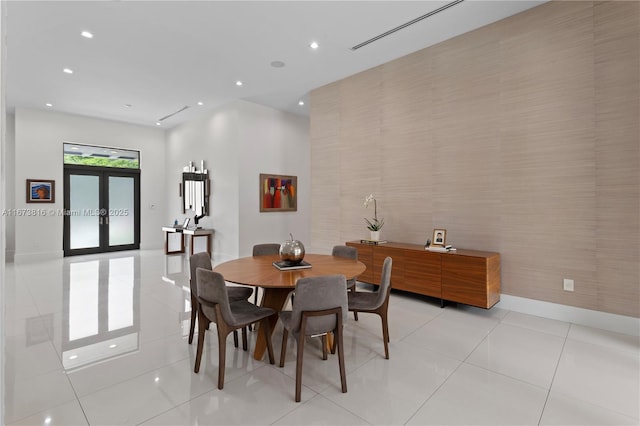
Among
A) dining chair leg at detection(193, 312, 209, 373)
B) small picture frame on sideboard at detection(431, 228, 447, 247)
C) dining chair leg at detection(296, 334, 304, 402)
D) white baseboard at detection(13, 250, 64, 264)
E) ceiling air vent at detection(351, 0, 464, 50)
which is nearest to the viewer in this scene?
dining chair leg at detection(296, 334, 304, 402)

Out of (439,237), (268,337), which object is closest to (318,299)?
(268,337)

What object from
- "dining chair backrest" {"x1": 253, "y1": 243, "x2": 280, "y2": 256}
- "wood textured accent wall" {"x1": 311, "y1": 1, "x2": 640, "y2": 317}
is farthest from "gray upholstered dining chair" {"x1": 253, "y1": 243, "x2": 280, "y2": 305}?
"wood textured accent wall" {"x1": 311, "y1": 1, "x2": 640, "y2": 317}

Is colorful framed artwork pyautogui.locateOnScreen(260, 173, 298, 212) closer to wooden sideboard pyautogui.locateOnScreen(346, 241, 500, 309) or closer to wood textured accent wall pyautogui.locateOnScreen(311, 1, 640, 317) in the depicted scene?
wood textured accent wall pyautogui.locateOnScreen(311, 1, 640, 317)

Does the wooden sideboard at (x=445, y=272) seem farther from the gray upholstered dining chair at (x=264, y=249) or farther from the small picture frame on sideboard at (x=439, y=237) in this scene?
the gray upholstered dining chair at (x=264, y=249)

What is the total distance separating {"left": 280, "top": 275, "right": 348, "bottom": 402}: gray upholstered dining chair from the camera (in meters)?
2.12

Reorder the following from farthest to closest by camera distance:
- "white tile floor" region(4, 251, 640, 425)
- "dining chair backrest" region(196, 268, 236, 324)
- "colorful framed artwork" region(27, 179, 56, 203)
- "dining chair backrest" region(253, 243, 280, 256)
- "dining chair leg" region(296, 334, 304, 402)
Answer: "colorful framed artwork" region(27, 179, 56, 203), "dining chair backrest" region(253, 243, 280, 256), "dining chair backrest" region(196, 268, 236, 324), "dining chair leg" region(296, 334, 304, 402), "white tile floor" region(4, 251, 640, 425)

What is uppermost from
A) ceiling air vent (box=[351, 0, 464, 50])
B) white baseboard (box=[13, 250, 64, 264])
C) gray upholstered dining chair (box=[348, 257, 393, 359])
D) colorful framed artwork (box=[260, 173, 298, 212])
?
ceiling air vent (box=[351, 0, 464, 50])

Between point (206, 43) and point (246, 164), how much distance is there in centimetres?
298

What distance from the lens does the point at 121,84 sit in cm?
598

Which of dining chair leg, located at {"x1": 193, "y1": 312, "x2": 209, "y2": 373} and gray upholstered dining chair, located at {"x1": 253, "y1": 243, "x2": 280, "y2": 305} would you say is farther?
gray upholstered dining chair, located at {"x1": 253, "y1": 243, "x2": 280, "y2": 305}

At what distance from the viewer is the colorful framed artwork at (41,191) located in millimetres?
7484

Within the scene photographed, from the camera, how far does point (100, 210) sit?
8562mm

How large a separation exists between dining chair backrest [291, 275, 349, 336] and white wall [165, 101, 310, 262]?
5.12 m

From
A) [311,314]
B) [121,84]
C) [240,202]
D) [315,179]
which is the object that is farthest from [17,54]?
[311,314]
